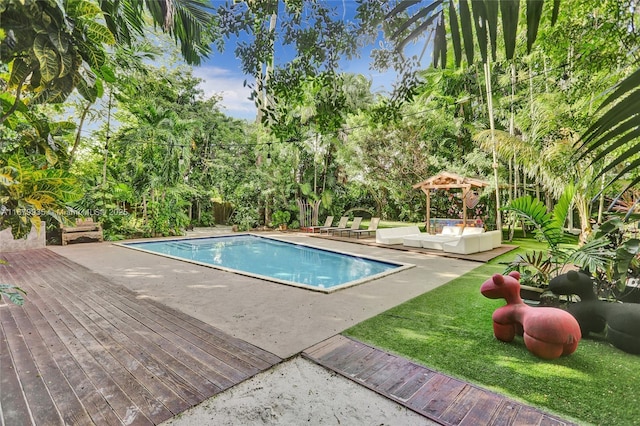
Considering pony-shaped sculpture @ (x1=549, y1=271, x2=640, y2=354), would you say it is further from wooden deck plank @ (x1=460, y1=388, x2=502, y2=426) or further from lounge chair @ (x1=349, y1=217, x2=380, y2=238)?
lounge chair @ (x1=349, y1=217, x2=380, y2=238)

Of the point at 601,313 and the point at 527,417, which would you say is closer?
the point at 527,417

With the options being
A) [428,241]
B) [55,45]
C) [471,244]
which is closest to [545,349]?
[55,45]

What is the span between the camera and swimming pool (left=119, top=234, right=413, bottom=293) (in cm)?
723

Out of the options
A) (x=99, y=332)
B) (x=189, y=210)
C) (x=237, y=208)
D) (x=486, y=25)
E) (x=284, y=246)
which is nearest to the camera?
(x=486, y=25)

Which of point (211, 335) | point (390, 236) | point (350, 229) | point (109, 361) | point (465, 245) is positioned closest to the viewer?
point (109, 361)

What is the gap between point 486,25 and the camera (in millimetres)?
684

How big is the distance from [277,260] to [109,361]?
21.9 ft

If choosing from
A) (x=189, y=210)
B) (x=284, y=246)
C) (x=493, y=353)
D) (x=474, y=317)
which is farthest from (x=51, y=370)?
(x=189, y=210)

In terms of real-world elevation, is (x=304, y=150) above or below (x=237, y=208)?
above

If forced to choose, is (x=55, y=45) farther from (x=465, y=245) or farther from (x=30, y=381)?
(x=465, y=245)

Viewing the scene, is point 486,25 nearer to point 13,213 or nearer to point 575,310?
point 13,213

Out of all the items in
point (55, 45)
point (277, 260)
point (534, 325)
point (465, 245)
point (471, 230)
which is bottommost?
point (277, 260)

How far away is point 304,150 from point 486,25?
1518 centimetres

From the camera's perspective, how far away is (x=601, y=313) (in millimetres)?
3352
